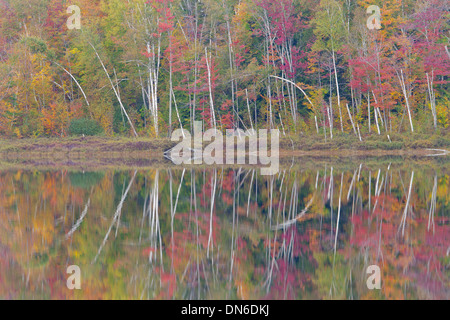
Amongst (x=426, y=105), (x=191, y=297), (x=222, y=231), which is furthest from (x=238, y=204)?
(x=426, y=105)

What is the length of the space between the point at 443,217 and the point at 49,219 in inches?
326

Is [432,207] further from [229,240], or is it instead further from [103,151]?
[103,151]

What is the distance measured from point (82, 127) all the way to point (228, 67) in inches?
446

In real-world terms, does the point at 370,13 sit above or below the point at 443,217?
above

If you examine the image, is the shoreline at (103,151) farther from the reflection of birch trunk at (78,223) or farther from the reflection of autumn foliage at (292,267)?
the reflection of autumn foliage at (292,267)

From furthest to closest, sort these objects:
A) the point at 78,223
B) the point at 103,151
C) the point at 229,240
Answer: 1. the point at 103,151
2. the point at 78,223
3. the point at 229,240

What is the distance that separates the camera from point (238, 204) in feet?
43.0

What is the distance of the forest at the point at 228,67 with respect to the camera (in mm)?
31812

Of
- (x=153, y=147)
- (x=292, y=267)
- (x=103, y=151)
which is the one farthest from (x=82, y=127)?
(x=292, y=267)

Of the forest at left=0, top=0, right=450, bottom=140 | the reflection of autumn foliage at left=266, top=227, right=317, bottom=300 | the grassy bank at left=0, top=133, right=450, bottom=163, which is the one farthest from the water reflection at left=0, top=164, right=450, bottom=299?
the forest at left=0, top=0, right=450, bottom=140

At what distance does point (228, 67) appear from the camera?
37.8 meters

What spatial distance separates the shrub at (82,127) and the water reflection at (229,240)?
69.5 feet
